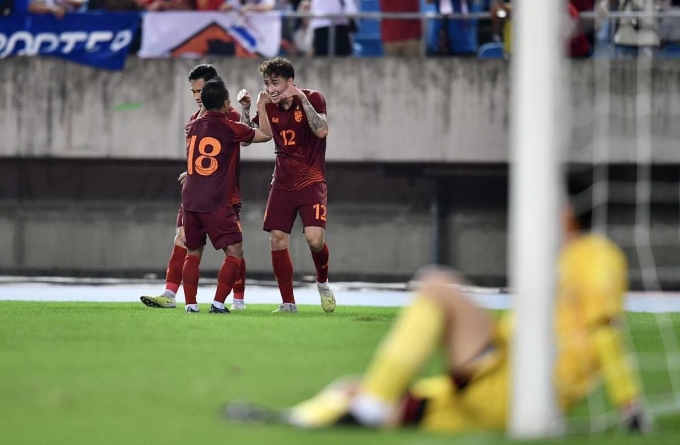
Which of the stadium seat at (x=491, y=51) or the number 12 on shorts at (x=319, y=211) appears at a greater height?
the stadium seat at (x=491, y=51)

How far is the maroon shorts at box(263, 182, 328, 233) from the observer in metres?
11.8

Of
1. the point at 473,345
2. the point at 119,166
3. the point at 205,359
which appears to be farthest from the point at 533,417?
the point at 119,166

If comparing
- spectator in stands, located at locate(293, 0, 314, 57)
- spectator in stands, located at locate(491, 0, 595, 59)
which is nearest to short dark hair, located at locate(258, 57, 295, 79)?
spectator in stands, located at locate(491, 0, 595, 59)

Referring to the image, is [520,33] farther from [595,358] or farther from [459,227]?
[459,227]

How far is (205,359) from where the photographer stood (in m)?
7.48

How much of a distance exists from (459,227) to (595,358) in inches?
662

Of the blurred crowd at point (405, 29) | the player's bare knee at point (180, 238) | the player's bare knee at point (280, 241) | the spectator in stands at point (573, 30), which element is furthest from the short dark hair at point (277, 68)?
the blurred crowd at point (405, 29)

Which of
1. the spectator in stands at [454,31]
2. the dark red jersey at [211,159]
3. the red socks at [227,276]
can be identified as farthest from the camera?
the spectator in stands at [454,31]

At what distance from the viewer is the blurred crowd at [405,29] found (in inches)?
755

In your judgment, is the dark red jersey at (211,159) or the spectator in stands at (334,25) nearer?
the dark red jersey at (211,159)

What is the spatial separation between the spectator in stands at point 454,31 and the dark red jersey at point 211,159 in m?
8.98

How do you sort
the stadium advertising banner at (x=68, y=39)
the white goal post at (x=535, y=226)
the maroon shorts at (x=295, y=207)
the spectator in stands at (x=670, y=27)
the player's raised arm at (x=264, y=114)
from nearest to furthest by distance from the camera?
the white goal post at (x=535, y=226) < the player's raised arm at (x=264, y=114) < the maroon shorts at (x=295, y=207) < the spectator in stands at (x=670, y=27) < the stadium advertising banner at (x=68, y=39)

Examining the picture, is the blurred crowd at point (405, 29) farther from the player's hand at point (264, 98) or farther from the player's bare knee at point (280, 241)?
the player's bare knee at point (280, 241)

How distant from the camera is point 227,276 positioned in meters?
11.2
